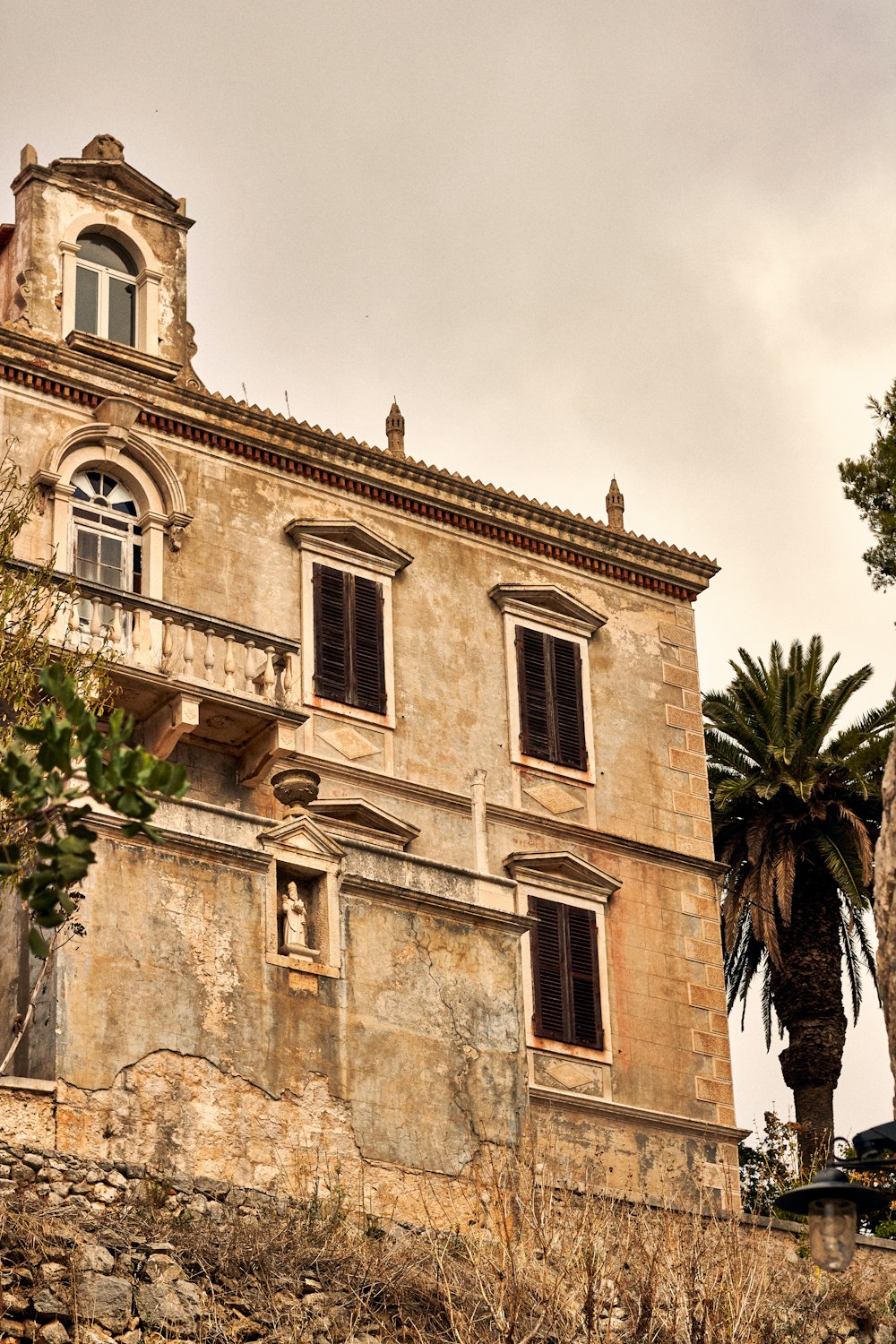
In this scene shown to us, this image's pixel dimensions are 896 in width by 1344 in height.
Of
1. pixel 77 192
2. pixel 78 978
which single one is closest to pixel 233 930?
pixel 78 978

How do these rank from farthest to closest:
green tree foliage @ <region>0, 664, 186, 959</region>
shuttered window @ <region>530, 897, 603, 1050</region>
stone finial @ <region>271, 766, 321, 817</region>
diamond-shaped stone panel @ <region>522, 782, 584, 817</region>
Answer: diamond-shaped stone panel @ <region>522, 782, 584, 817</region>, shuttered window @ <region>530, 897, 603, 1050</region>, stone finial @ <region>271, 766, 321, 817</region>, green tree foliage @ <region>0, 664, 186, 959</region>

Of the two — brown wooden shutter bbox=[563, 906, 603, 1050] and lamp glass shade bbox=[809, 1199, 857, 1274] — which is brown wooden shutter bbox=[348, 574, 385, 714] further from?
lamp glass shade bbox=[809, 1199, 857, 1274]

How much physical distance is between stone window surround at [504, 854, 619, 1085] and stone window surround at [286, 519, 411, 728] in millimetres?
2371

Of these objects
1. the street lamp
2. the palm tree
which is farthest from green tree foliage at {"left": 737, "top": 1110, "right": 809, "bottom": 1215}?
the street lamp

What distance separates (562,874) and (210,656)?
18.4 ft

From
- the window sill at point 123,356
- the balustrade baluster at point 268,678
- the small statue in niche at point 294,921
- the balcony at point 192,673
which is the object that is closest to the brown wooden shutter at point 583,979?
the balcony at point 192,673

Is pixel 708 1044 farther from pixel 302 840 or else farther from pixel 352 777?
pixel 302 840

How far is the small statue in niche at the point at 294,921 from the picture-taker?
22469 mm

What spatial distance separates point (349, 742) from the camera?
1117 inches

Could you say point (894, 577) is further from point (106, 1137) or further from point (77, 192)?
point (77, 192)

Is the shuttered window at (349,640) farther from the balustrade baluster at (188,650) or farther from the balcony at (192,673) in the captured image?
the balustrade baluster at (188,650)

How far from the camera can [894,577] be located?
22.2 meters

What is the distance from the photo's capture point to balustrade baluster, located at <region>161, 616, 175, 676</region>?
25.8 m

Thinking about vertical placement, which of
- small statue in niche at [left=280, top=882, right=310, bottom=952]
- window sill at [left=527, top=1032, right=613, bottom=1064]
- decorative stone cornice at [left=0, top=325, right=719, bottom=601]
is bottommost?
small statue in niche at [left=280, top=882, right=310, bottom=952]
